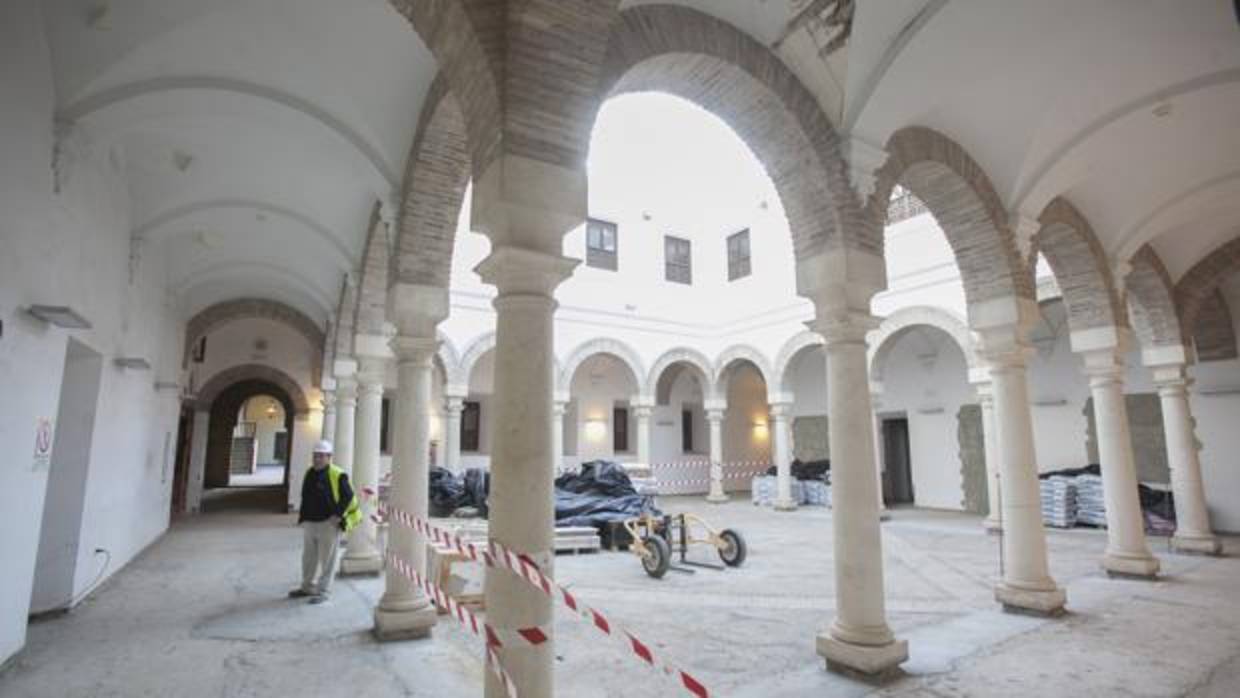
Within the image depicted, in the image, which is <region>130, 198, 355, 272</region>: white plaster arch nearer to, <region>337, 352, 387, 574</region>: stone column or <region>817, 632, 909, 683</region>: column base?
<region>337, 352, 387, 574</region>: stone column

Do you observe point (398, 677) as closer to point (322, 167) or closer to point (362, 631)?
point (362, 631)

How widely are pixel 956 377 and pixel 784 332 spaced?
13.0 ft

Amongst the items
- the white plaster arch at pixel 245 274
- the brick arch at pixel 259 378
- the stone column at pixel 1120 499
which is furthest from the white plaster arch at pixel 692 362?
the stone column at pixel 1120 499

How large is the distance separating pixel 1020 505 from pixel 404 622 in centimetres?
542

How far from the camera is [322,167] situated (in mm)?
5953

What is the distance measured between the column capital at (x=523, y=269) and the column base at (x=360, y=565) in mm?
5261

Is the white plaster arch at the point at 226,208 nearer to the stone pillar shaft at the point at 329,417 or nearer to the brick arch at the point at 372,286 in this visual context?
the brick arch at the point at 372,286

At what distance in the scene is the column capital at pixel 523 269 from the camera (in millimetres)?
2984

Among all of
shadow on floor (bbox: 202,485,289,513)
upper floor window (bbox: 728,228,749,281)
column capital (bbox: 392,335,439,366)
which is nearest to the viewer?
column capital (bbox: 392,335,439,366)

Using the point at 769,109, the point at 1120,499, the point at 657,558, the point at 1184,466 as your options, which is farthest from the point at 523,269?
the point at 1184,466

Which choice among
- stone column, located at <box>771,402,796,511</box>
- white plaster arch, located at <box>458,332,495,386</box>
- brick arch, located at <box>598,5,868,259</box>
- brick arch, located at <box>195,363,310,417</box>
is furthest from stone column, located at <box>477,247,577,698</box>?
brick arch, located at <box>195,363,310,417</box>

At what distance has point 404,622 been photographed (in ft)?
16.0

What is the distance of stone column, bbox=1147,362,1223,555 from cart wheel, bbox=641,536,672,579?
7.30 metres

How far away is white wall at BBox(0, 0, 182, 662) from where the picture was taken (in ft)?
12.3
